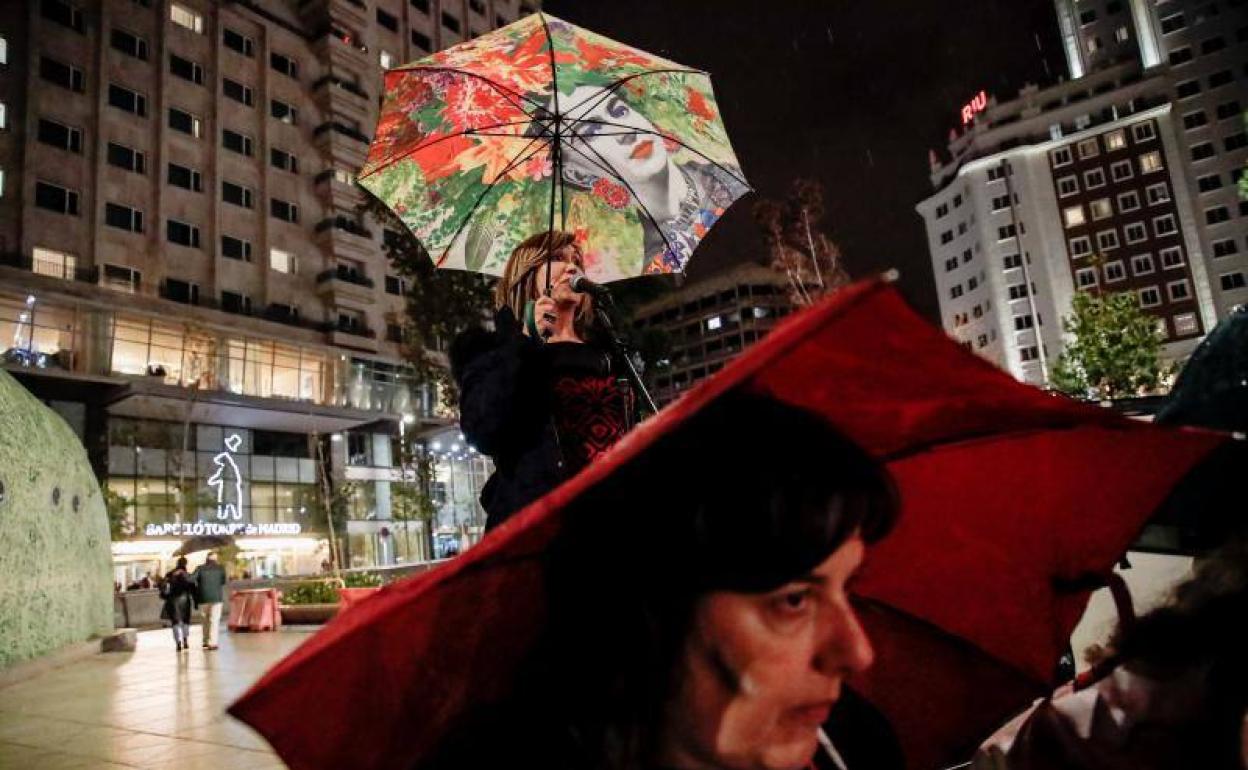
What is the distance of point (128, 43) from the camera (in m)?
37.0

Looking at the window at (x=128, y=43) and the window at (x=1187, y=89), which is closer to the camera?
the window at (x=128, y=43)

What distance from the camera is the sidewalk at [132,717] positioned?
502 centimetres

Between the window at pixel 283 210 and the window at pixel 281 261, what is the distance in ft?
6.13

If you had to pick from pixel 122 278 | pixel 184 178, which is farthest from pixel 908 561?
pixel 184 178

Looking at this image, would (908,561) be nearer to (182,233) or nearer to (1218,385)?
(1218,385)

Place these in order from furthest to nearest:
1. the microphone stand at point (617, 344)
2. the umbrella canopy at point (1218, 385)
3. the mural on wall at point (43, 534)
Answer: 1. the mural on wall at point (43, 534)
2. the microphone stand at point (617, 344)
3. the umbrella canopy at point (1218, 385)

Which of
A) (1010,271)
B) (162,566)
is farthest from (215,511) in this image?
(1010,271)

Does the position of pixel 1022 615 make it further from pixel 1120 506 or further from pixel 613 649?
pixel 613 649

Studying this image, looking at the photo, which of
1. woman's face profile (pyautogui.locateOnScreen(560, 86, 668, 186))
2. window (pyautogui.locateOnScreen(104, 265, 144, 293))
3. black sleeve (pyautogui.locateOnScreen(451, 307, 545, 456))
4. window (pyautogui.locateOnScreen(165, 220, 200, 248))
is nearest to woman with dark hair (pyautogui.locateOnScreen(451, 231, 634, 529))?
black sleeve (pyautogui.locateOnScreen(451, 307, 545, 456))

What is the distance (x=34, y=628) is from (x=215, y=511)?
88.2 feet

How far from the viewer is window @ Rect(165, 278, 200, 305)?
117 feet

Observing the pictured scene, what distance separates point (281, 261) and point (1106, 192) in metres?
71.0

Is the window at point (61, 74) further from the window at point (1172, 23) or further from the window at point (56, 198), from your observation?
the window at point (1172, 23)

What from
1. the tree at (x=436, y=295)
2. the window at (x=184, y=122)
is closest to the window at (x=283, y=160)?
the window at (x=184, y=122)
